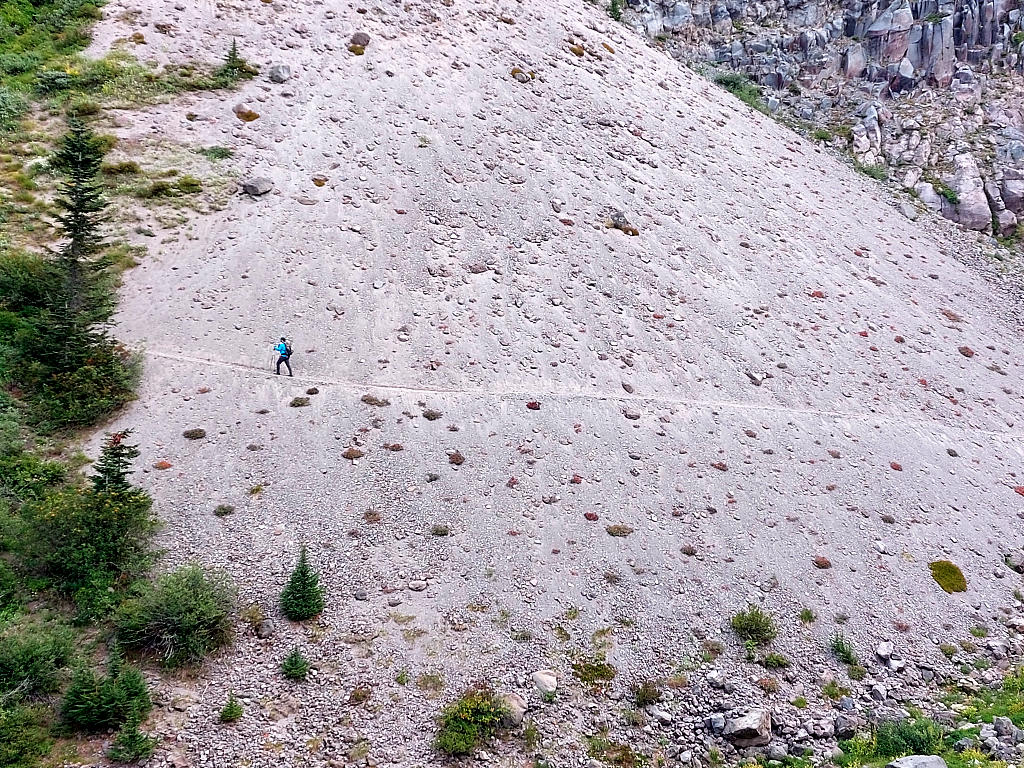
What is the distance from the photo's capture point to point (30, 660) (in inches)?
483

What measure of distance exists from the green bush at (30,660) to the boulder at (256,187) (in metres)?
21.9

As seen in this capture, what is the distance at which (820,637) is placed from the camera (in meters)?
16.7

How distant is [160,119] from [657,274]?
27.5 meters

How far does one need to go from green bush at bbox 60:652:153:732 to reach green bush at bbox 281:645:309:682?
2.95m

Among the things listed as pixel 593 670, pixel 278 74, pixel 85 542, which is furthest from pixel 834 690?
pixel 278 74

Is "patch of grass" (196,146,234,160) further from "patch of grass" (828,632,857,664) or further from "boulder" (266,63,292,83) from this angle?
"patch of grass" (828,632,857,664)

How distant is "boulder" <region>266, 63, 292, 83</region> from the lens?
112 ft

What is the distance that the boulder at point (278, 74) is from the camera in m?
34.0

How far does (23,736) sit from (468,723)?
29.1 feet

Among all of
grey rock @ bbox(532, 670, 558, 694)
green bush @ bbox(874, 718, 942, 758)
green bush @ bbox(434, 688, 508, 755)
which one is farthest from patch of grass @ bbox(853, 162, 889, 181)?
green bush @ bbox(434, 688, 508, 755)

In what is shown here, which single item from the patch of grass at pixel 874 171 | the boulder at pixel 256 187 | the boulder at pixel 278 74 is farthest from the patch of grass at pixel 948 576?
the boulder at pixel 278 74

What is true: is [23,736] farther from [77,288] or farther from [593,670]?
[77,288]

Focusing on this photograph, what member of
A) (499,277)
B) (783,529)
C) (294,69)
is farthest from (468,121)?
(783,529)

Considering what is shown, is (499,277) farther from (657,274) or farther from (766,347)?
(766,347)
